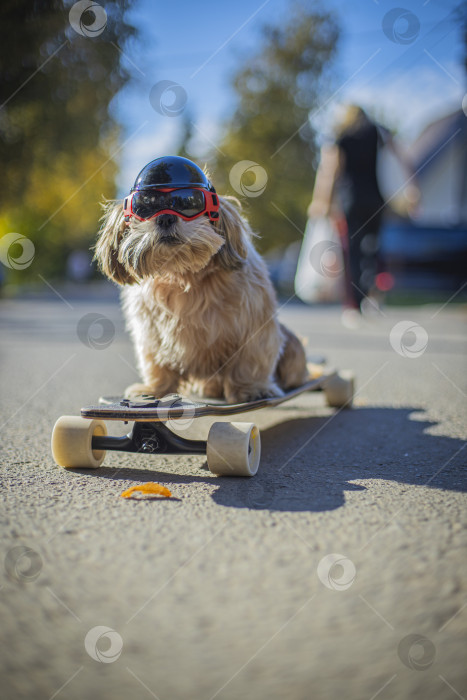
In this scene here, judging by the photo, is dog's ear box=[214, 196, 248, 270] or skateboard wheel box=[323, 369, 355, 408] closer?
dog's ear box=[214, 196, 248, 270]

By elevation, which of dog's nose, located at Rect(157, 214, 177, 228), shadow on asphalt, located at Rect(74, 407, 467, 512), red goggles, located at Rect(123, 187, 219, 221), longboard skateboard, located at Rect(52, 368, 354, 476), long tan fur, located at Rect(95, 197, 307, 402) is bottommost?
shadow on asphalt, located at Rect(74, 407, 467, 512)

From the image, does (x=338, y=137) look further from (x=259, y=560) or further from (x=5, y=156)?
(x=5, y=156)

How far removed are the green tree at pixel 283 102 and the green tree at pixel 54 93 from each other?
11973 millimetres

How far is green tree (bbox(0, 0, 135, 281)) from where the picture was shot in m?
13.7

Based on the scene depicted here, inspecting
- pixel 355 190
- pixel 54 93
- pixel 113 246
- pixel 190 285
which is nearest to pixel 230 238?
pixel 190 285

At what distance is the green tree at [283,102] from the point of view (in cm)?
2952

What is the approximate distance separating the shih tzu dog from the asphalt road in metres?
0.46

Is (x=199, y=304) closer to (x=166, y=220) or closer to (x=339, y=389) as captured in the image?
(x=166, y=220)

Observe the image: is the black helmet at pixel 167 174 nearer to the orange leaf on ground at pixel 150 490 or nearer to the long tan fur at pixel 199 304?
the long tan fur at pixel 199 304

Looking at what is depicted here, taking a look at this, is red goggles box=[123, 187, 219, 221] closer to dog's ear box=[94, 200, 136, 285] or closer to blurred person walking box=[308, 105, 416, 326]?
dog's ear box=[94, 200, 136, 285]

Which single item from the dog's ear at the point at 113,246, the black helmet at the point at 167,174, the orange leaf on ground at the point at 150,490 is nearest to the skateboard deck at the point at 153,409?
the orange leaf on ground at the point at 150,490

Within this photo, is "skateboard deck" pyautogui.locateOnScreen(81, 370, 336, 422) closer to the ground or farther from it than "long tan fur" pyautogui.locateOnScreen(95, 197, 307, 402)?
closer to the ground

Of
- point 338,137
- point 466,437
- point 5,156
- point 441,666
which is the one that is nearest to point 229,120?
point 5,156

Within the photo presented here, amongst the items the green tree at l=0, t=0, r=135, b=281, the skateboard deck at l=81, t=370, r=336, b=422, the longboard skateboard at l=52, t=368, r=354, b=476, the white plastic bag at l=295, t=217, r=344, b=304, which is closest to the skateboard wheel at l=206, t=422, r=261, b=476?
the longboard skateboard at l=52, t=368, r=354, b=476
